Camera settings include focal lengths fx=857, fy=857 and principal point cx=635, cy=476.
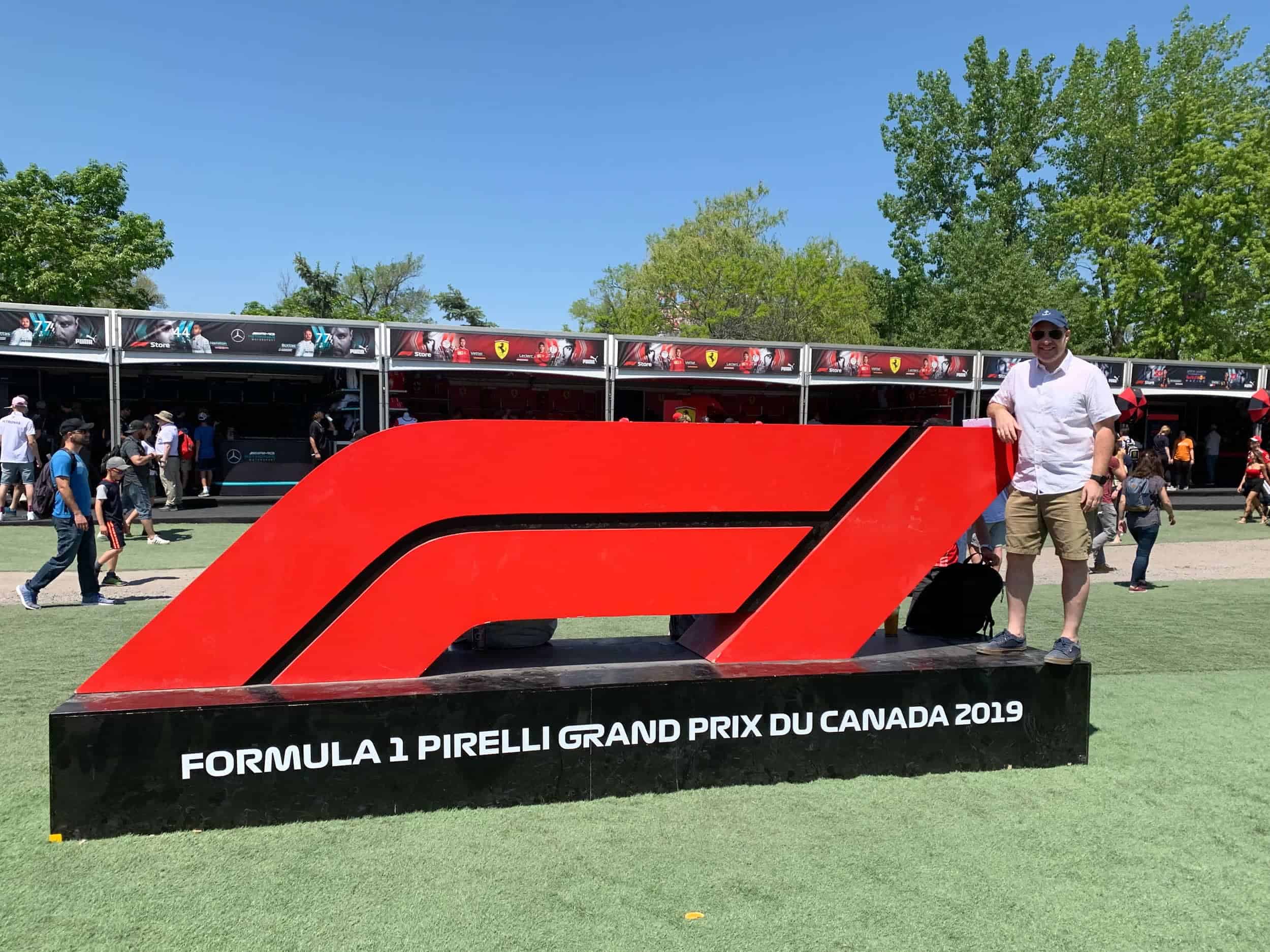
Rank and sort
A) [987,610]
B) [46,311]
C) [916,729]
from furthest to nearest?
1. [46,311]
2. [987,610]
3. [916,729]

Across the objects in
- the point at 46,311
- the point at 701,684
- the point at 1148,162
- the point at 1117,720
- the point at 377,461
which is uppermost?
the point at 1148,162

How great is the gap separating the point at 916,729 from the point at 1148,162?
42283 millimetres

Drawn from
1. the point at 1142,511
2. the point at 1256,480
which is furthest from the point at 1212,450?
the point at 1142,511

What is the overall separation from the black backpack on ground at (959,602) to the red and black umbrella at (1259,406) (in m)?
21.4

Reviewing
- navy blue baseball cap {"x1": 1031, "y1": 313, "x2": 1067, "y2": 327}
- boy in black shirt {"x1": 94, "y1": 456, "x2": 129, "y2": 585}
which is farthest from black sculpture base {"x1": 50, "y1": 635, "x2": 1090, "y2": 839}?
boy in black shirt {"x1": 94, "y1": 456, "x2": 129, "y2": 585}

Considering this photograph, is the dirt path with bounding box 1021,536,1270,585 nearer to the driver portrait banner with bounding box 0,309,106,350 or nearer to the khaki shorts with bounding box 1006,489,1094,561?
the khaki shorts with bounding box 1006,489,1094,561

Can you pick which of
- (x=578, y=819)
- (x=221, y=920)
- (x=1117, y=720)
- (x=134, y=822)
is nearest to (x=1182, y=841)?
(x=1117, y=720)

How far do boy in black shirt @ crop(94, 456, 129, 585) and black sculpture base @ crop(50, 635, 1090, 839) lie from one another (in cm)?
630

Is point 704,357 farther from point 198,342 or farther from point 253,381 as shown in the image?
point 253,381

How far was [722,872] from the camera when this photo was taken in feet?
9.86

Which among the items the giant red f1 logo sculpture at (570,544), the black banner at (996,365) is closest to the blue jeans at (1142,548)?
the giant red f1 logo sculpture at (570,544)

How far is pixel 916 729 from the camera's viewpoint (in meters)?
3.86

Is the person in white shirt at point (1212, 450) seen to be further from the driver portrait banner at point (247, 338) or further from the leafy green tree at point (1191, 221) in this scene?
the driver portrait banner at point (247, 338)

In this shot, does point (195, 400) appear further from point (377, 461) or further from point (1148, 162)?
point (1148, 162)
